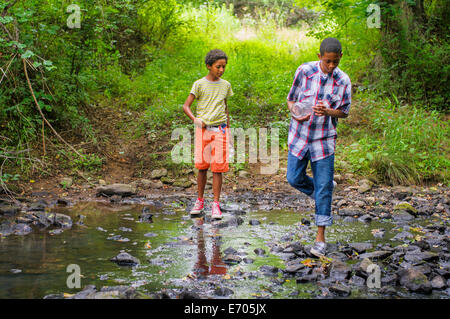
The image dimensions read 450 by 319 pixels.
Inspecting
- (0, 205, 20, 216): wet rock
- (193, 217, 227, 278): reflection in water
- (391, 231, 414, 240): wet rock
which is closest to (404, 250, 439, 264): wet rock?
(391, 231, 414, 240): wet rock

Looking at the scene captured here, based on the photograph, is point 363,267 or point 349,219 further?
point 349,219

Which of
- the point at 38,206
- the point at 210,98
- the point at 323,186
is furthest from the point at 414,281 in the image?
the point at 38,206

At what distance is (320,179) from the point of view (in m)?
4.20

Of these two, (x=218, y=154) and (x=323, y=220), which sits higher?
(x=218, y=154)

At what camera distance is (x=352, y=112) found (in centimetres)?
965

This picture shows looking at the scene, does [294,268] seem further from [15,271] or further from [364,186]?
[364,186]

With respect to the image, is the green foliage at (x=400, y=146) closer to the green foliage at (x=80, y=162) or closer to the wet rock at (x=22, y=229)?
the green foliage at (x=80, y=162)

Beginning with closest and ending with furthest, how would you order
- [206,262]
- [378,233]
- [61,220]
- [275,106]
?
[206,262], [378,233], [61,220], [275,106]

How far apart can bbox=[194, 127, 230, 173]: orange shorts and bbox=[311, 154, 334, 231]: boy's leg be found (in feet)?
5.03

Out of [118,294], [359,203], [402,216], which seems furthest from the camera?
[359,203]

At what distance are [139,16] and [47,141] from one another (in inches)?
217

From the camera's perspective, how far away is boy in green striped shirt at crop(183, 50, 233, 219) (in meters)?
5.34

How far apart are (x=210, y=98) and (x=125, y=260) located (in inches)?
89.7

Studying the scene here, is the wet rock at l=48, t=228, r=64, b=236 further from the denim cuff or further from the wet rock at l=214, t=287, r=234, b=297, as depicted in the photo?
the denim cuff
